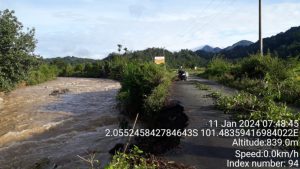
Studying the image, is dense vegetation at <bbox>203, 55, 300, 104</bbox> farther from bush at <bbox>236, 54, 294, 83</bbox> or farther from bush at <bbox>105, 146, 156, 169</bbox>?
bush at <bbox>105, 146, 156, 169</bbox>

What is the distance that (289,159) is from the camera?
30.4 ft

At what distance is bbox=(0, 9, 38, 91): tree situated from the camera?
3098 cm

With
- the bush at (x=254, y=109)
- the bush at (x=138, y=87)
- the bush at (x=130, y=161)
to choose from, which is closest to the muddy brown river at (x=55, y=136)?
the bush at (x=138, y=87)

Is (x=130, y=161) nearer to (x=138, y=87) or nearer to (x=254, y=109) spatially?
(x=254, y=109)

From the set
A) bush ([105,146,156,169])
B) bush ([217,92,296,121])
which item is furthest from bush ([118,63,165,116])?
bush ([105,146,156,169])

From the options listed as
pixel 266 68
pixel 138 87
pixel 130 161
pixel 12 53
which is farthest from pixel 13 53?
pixel 130 161

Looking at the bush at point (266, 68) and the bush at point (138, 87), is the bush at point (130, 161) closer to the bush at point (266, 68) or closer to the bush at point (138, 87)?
the bush at point (138, 87)

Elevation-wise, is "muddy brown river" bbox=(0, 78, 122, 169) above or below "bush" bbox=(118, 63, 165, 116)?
below

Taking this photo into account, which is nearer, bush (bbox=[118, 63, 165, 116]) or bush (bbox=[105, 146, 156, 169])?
bush (bbox=[105, 146, 156, 169])

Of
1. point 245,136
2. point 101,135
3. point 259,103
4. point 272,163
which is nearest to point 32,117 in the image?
point 101,135

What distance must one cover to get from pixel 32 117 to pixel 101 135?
10.5m

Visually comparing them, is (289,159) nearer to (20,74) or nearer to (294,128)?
(294,128)

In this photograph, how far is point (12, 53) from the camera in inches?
1228

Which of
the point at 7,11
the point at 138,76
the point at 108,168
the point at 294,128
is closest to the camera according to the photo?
the point at 108,168
